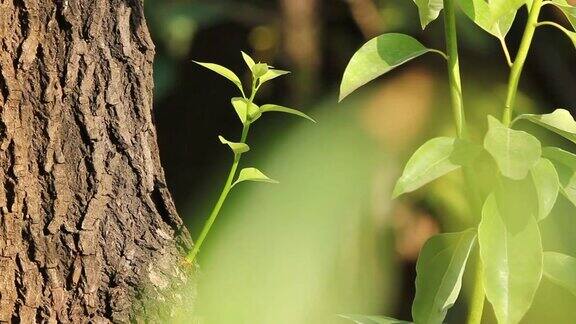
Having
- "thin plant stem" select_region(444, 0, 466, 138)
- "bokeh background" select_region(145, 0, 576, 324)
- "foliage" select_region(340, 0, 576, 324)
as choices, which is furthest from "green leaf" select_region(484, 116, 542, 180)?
"bokeh background" select_region(145, 0, 576, 324)

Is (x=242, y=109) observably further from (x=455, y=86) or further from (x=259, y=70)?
(x=455, y=86)

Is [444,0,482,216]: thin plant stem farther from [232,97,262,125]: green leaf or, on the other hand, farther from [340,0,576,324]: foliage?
[232,97,262,125]: green leaf

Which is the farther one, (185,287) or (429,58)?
(429,58)

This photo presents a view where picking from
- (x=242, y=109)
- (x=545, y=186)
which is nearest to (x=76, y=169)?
(x=242, y=109)

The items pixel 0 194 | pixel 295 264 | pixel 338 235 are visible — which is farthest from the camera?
pixel 338 235

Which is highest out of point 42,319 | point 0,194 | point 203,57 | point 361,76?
point 203,57

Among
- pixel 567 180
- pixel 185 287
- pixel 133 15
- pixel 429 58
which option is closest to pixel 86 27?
pixel 133 15

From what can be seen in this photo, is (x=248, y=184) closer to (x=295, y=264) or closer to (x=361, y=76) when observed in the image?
(x=295, y=264)
